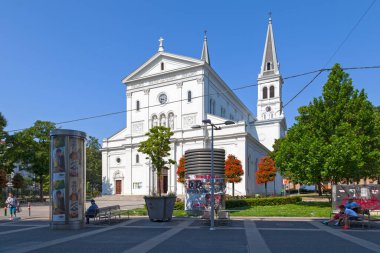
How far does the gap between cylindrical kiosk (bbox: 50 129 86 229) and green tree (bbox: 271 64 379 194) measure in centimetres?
1646

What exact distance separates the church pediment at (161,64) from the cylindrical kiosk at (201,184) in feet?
103

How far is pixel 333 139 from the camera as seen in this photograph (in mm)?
25062

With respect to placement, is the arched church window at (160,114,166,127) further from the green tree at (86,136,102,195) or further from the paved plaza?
the paved plaza

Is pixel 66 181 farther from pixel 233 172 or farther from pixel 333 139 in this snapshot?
pixel 233 172

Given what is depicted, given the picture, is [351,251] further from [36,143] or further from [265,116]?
[265,116]

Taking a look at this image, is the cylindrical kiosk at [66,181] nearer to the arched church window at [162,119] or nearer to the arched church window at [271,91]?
the arched church window at [162,119]

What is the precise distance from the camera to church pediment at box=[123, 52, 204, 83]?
50.3m

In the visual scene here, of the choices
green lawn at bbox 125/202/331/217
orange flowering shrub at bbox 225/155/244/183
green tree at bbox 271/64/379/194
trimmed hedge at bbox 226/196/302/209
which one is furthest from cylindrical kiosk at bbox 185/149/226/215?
orange flowering shrub at bbox 225/155/244/183

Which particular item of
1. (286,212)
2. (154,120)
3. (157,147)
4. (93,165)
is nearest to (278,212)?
(286,212)

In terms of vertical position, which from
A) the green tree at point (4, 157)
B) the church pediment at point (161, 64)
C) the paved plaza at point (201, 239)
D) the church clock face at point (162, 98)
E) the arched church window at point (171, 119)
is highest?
the church pediment at point (161, 64)

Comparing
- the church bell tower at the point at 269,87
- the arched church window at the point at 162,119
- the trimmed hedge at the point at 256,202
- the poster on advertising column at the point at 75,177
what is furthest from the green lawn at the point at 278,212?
the church bell tower at the point at 269,87

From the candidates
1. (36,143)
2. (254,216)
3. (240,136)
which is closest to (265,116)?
(240,136)

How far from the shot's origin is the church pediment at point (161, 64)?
5031 cm

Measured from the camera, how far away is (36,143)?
145ft
